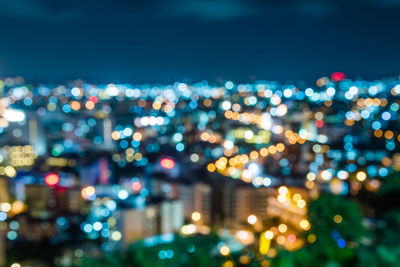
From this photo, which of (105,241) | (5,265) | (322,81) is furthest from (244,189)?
(322,81)

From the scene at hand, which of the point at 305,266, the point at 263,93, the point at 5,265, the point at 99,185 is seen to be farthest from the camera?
the point at 263,93

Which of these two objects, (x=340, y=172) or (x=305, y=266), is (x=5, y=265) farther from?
(x=340, y=172)

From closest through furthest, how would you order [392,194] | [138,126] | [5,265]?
[392,194]
[5,265]
[138,126]

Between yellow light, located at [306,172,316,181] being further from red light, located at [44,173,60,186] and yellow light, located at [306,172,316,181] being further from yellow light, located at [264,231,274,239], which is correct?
red light, located at [44,173,60,186]

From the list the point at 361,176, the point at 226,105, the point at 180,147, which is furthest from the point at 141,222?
the point at 226,105

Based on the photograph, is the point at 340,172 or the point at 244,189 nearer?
the point at 244,189

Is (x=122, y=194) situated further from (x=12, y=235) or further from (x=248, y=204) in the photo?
(x=248, y=204)

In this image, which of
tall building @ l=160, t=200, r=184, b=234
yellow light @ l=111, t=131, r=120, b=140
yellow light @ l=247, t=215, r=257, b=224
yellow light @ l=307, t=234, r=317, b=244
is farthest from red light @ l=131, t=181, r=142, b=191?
yellow light @ l=111, t=131, r=120, b=140
